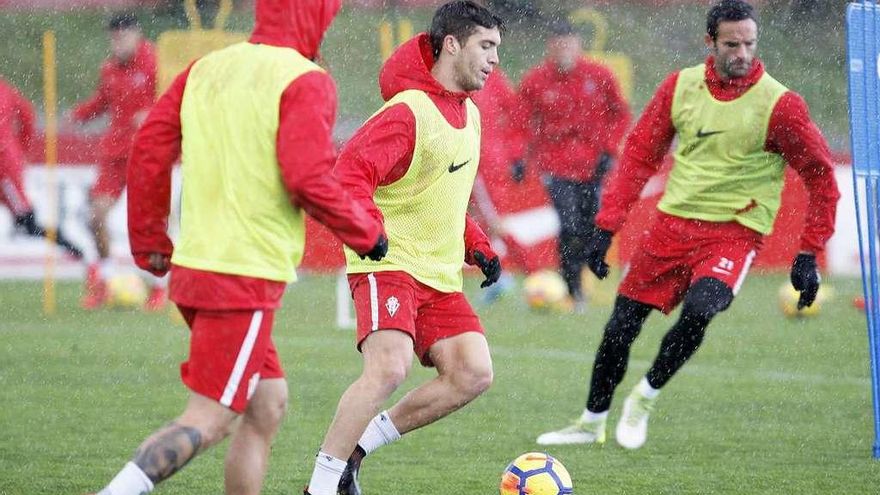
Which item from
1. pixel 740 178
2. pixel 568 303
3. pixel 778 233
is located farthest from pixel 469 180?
pixel 778 233

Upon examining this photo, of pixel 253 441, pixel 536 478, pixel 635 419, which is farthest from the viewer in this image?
pixel 635 419

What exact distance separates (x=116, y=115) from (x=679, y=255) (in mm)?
7668

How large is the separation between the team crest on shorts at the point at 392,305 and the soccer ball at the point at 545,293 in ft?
26.9

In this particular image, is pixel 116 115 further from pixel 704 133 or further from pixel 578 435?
pixel 704 133

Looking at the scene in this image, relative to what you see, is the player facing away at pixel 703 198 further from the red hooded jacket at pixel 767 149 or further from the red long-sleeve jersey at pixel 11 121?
the red long-sleeve jersey at pixel 11 121

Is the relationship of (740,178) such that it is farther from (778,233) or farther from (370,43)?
(370,43)

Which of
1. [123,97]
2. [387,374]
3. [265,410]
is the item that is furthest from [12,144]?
[265,410]

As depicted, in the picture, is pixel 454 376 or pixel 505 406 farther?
pixel 505 406

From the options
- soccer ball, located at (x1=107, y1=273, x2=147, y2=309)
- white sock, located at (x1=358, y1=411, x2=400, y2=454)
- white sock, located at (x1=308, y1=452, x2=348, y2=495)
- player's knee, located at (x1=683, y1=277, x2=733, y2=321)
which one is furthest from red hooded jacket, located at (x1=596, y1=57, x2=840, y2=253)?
soccer ball, located at (x1=107, y1=273, x2=147, y2=309)

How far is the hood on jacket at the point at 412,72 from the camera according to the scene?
594 centimetres

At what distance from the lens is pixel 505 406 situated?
873cm

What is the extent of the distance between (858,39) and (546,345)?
531 cm

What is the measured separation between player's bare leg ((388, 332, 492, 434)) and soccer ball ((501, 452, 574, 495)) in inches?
13.1

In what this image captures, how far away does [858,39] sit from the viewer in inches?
261
